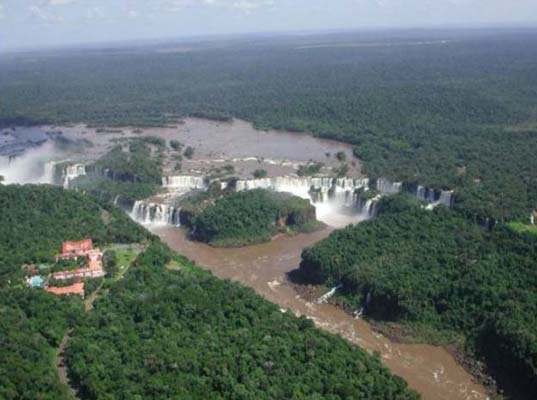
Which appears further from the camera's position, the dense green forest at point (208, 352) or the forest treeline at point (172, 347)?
the dense green forest at point (208, 352)

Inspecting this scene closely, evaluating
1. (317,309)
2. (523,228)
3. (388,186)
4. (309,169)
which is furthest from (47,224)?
(523,228)

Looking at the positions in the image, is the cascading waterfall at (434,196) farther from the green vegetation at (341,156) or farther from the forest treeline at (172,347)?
the forest treeline at (172,347)

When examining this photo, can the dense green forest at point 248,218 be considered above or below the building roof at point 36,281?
below

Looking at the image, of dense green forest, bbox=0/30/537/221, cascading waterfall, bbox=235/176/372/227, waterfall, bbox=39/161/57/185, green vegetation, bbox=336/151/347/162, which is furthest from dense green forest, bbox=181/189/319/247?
waterfall, bbox=39/161/57/185

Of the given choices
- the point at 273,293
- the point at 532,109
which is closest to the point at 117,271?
the point at 273,293

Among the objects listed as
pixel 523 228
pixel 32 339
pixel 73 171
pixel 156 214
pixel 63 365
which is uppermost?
pixel 32 339

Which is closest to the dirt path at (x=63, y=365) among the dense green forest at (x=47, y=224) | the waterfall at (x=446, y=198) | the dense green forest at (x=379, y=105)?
the dense green forest at (x=47, y=224)

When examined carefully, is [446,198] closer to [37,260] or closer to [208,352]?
[208,352]
